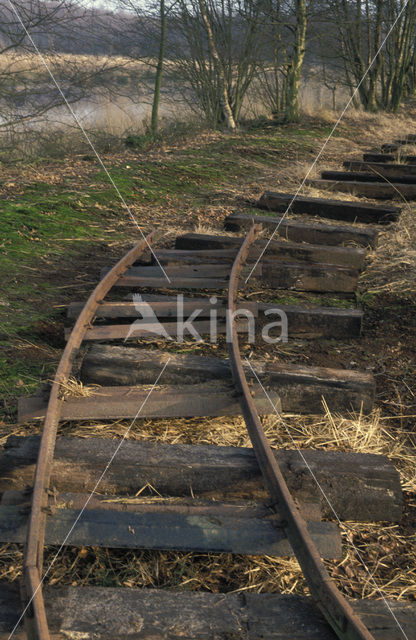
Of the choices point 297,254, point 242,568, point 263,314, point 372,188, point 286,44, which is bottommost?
point 242,568

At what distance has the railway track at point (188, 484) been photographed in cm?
219

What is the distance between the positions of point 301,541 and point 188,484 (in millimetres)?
759

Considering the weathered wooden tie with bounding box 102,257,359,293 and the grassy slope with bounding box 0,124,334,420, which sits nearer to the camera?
the grassy slope with bounding box 0,124,334,420

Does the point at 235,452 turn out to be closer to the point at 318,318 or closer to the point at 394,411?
the point at 394,411

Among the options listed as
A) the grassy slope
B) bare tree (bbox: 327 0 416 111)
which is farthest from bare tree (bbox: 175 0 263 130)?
the grassy slope

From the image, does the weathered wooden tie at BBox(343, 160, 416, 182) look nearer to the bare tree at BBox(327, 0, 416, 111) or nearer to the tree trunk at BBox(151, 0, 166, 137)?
the tree trunk at BBox(151, 0, 166, 137)

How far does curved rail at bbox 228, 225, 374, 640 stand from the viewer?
2.06 meters

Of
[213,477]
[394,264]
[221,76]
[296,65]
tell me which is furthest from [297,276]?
[221,76]

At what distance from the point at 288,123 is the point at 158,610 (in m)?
16.9

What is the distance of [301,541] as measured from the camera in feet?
7.97

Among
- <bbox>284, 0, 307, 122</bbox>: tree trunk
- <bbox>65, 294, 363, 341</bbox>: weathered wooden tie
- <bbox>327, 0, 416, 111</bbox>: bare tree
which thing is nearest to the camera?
<bbox>65, 294, 363, 341</bbox>: weathered wooden tie

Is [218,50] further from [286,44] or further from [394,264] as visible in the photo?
[394,264]

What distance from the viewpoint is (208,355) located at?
4.58m

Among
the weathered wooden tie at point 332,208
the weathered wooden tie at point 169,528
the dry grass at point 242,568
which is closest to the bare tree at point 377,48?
the weathered wooden tie at point 332,208
